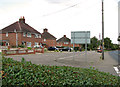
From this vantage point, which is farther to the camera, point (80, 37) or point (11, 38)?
point (11, 38)

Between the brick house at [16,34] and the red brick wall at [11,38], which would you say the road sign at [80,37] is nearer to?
the brick house at [16,34]

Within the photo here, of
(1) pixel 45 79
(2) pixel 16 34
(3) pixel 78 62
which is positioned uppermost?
(2) pixel 16 34

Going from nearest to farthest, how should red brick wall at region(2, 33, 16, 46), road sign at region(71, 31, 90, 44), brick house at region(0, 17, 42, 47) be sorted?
road sign at region(71, 31, 90, 44) < brick house at region(0, 17, 42, 47) < red brick wall at region(2, 33, 16, 46)

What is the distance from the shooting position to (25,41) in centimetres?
4425

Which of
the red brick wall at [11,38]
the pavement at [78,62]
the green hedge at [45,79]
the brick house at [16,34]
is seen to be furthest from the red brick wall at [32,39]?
the green hedge at [45,79]

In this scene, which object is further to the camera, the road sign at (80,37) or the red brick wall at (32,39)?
the red brick wall at (32,39)

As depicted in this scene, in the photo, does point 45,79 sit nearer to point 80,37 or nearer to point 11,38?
point 80,37

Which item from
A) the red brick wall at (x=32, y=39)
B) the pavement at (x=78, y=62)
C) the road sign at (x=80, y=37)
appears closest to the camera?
the pavement at (x=78, y=62)

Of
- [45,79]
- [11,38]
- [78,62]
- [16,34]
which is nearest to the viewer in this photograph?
[45,79]

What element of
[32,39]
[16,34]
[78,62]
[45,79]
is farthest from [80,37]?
[32,39]

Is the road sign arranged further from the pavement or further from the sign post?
the pavement

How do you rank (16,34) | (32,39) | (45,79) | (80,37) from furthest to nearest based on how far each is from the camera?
1. (32,39)
2. (16,34)
3. (80,37)
4. (45,79)

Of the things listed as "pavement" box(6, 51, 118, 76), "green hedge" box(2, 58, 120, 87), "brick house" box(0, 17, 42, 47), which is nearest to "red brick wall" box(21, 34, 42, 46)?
"brick house" box(0, 17, 42, 47)

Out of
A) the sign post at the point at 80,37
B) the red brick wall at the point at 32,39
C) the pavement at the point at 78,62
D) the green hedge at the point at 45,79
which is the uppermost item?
the red brick wall at the point at 32,39
